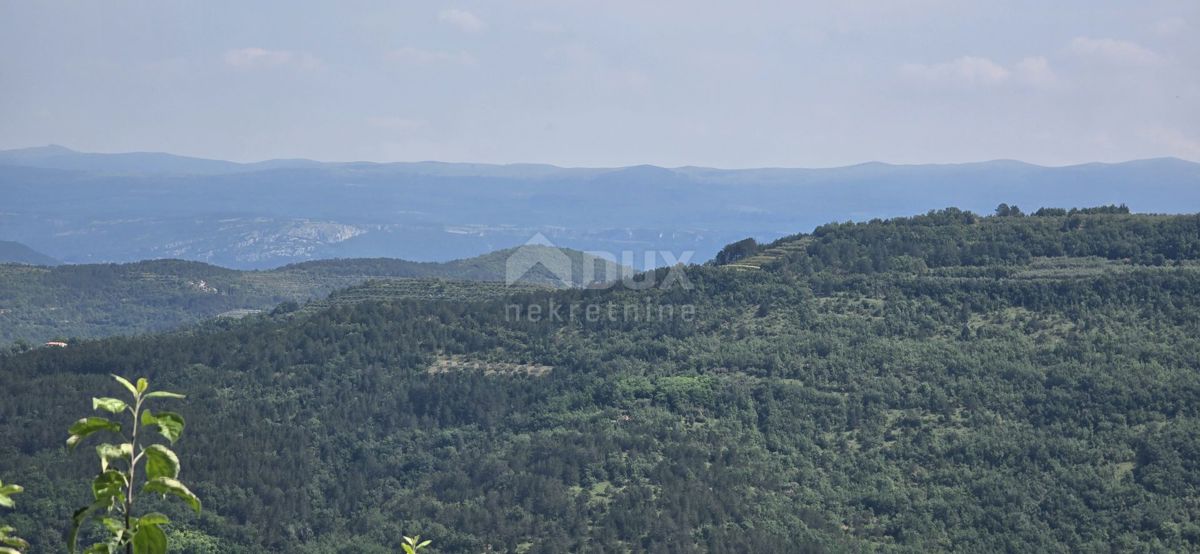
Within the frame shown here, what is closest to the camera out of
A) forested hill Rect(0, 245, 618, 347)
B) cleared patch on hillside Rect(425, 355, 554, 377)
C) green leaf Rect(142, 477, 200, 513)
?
green leaf Rect(142, 477, 200, 513)

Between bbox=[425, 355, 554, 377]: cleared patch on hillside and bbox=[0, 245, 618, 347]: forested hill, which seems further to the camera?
bbox=[0, 245, 618, 347]: forested hill

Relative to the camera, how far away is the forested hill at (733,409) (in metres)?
52.6

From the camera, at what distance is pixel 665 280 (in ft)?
255

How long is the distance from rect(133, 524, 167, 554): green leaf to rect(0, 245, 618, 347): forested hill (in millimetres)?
125360

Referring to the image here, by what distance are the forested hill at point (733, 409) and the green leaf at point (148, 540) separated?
141 feet

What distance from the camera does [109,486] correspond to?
8.34m

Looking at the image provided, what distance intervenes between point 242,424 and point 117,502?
57478 millimetres

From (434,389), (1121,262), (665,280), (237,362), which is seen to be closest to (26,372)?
(237,362)

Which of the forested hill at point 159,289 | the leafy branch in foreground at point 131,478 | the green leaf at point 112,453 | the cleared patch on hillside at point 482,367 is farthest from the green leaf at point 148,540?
the forested hill at point 159,289

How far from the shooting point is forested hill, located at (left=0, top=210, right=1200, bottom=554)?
173 feet

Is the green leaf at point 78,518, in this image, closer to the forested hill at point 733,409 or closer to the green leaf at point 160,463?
the green leaf at point 160,463

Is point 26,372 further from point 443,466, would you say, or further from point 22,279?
point 22,279

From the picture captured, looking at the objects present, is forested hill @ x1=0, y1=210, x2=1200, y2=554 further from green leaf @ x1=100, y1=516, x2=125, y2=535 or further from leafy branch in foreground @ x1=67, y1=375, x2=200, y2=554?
leafy branch in foreground @ x1=67, y1=375, x2=200, y2=554

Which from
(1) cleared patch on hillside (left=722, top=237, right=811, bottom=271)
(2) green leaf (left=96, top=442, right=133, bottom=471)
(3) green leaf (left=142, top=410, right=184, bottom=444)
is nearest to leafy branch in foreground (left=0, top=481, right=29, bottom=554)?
(2) green leaf (left=96, top=442, right=133, bottom=471)
